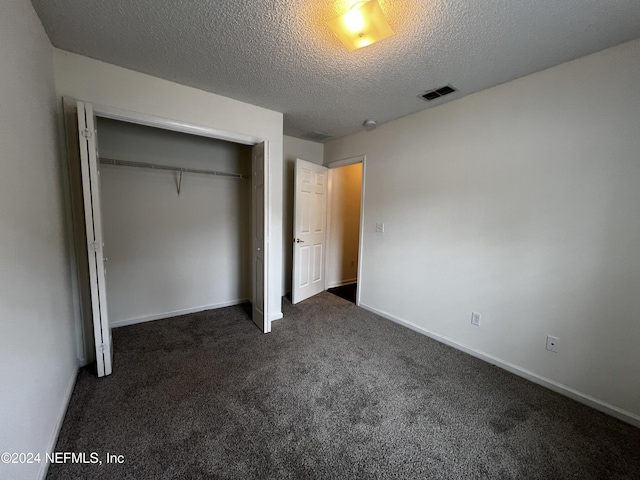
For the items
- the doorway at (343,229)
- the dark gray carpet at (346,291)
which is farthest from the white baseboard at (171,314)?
the doorway at (343,229)

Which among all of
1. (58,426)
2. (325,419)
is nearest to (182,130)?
(58,426)

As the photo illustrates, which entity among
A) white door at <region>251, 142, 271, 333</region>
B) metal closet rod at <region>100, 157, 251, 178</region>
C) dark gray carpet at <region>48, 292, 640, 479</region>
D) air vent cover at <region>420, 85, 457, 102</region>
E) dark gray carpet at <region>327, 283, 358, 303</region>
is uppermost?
air vent cover at <region>420, 85, 457, 102</region>

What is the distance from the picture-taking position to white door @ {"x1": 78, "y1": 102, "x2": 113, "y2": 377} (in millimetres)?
1773

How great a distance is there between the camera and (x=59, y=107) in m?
1.91

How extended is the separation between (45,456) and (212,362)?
105 centimetres

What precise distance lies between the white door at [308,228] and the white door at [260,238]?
72cm

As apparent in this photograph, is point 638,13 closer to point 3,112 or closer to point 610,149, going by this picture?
point 610,149

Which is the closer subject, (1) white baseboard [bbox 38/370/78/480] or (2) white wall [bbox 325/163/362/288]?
(1) white baseboard [bbox 38/370/78/480]

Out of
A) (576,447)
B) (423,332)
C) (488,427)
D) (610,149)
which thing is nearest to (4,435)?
(488,427)

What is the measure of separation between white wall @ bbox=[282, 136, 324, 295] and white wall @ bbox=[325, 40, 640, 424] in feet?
4.68

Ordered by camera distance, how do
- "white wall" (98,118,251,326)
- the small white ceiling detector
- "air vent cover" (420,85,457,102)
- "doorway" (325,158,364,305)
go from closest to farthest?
"air vent cover" (420,85,457,102) → "white wall" (98,118,251,326) → the small white ceiling detector → "doorway" (325,158,364,305)

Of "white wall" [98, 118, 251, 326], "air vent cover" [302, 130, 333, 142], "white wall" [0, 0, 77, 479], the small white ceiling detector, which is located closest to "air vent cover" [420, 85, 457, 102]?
the small white ceiling detector

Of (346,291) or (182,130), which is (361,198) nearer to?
(346,291)

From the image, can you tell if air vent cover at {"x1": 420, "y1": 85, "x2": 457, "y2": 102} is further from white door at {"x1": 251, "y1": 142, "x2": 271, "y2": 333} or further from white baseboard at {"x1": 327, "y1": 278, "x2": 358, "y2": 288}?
white baseboard at {"x1": 327, "y1": 278, "x2": 358, "y2": 288}
